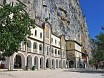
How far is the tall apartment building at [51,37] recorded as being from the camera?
49344 mm

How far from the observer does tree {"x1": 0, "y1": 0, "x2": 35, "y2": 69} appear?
24969 mm

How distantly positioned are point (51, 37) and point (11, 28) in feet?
119

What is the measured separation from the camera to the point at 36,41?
51.2 metres

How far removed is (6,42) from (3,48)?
101 cm

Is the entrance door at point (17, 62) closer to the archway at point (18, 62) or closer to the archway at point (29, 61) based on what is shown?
the archway at point (18, 62)

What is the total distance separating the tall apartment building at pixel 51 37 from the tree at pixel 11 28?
1394cm

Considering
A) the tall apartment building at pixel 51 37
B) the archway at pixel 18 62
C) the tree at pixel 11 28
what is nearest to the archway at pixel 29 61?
the tall apartment building at pixel 51 37

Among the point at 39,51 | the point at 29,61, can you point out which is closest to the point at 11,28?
the point at 29,61

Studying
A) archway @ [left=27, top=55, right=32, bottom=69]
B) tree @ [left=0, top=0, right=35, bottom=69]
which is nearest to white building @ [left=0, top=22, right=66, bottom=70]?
archway @ [left=27, top=55, right=32, bottom=69]

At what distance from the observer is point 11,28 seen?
86.2ft

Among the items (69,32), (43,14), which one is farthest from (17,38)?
(69,32)

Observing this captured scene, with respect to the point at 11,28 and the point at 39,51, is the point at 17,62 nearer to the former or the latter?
the point at 39,51

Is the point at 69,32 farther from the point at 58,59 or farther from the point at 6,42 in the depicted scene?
the point at 6,42

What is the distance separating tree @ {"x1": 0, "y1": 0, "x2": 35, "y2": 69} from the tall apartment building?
13.9m
